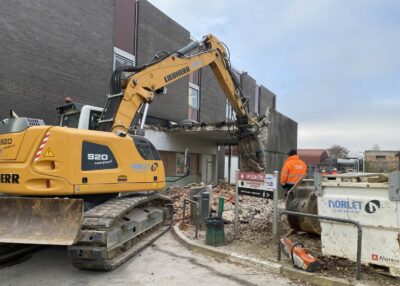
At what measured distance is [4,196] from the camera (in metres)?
7.07

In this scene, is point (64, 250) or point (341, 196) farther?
point (64, 250)

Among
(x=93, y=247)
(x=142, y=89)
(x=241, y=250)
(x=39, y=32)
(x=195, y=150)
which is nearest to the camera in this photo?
(x=93, y=247)

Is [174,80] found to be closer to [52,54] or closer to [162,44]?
[52,54]

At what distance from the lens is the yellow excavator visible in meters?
6.32

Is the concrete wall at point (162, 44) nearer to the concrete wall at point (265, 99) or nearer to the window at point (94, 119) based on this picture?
the window at point (94, 119)

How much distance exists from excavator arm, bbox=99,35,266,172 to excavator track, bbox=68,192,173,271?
165 centimetres

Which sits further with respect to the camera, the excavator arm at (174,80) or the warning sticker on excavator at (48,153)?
the excavator arm at (174,80)

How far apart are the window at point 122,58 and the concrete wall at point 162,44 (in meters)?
0.41

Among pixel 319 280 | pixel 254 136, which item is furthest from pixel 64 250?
pixel 254 136

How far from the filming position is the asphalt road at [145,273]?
6.11 m

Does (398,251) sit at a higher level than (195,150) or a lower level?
lower

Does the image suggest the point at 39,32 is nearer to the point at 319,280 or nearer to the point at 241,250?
the point at 241,250

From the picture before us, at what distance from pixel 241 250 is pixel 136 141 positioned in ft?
9.86

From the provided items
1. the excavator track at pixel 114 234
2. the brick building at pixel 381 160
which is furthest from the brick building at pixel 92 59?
the brick building at pixel 381 160
